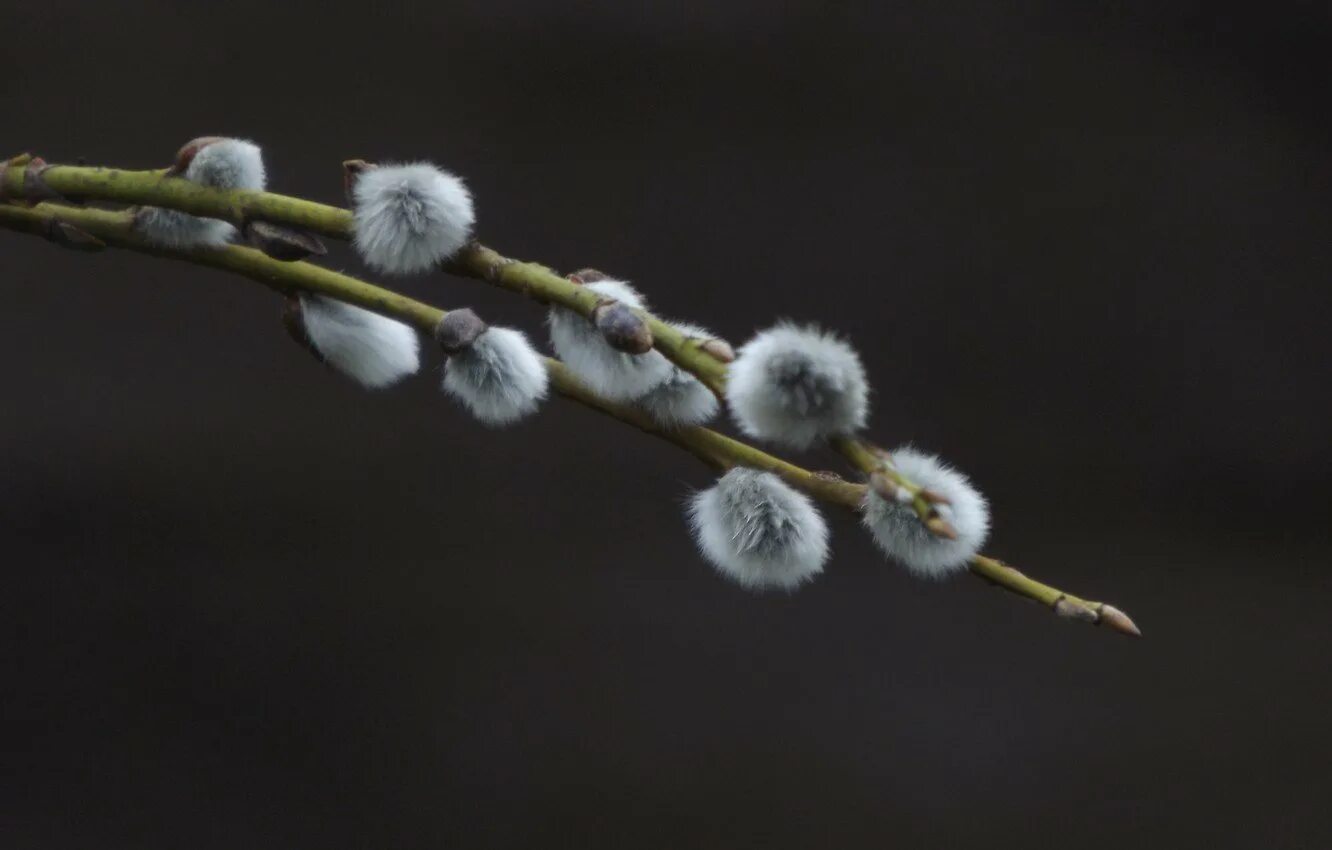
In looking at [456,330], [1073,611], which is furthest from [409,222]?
[1073,611]

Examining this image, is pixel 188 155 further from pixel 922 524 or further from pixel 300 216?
pixel 922 524

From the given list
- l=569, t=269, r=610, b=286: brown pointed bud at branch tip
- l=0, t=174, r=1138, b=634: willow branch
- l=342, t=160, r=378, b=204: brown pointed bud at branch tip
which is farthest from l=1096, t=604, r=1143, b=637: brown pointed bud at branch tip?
l=342, t=160, r=378, b=204: brown pointed bud at branch tip

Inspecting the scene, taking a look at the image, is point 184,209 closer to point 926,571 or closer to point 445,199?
point 445,199

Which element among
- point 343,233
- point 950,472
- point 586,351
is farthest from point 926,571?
point 343,233

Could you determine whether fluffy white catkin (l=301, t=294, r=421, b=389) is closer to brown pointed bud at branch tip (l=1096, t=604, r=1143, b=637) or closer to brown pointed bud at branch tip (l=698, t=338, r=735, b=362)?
brown pointed bud at branch tip (l=698, t=338, r=735, b=362)

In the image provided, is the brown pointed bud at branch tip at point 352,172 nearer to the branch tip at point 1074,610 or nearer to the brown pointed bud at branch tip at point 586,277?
the brown pointed bud at branch tip at point 586,277

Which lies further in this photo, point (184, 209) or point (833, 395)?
point (184, 209)

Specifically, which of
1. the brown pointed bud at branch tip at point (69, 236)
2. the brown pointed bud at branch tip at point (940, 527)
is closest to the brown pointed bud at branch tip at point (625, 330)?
the brown pointed bud at branch tip at point (940, 527)
